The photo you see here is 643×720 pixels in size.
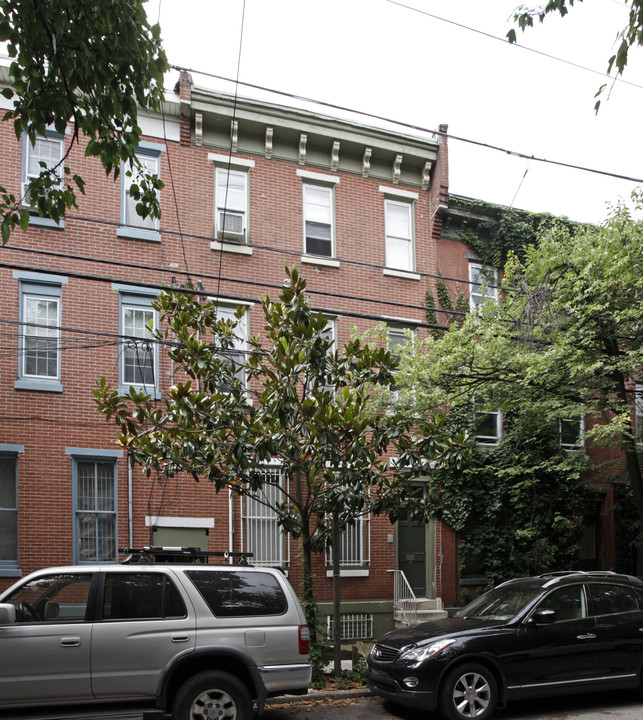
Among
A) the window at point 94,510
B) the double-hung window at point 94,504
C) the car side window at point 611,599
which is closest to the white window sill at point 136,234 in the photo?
the double-hung window at point 94,504

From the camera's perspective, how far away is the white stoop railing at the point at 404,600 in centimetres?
1548

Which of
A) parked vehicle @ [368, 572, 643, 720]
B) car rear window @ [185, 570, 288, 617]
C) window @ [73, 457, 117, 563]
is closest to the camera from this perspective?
car rear window @ [185, 570, 288, 617]

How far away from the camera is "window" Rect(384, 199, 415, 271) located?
18.1 metres

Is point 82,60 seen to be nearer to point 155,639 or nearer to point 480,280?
point 155,639

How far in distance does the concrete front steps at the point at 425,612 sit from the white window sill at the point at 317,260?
25.1 ft

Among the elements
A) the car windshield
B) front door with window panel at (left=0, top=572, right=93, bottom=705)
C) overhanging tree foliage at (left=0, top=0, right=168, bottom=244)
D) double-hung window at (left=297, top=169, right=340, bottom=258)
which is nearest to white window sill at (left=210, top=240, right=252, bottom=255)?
double-hung window at (left=297, top=169, right=340, bottom=258)

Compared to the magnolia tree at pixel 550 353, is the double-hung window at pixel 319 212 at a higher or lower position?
higher

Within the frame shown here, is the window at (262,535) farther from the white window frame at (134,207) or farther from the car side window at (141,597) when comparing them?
the car side window at (141,597)

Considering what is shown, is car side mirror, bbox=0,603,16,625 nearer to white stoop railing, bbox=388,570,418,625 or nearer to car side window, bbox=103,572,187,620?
car side window, bbox=103,572,187,620

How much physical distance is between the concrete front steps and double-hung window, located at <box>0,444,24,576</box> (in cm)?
769

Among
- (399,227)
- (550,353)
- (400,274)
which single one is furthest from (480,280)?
(550,353)

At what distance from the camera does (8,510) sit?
1373cm

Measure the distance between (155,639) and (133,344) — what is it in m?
8.52

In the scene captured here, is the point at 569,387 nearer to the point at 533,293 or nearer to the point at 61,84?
the point at 533,293
